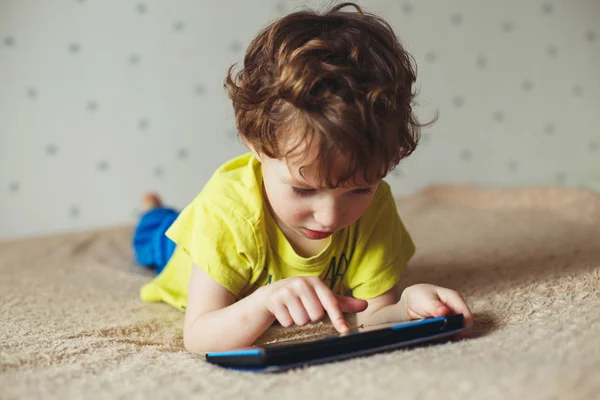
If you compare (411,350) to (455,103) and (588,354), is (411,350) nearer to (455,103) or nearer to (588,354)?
(588,354)

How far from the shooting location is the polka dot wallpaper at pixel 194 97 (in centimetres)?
192

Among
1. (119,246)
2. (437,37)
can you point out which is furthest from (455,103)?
(119,246)

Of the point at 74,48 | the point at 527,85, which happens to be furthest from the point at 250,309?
the point at 527,85

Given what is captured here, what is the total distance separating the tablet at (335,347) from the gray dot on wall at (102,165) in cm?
137

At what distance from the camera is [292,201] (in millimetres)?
797

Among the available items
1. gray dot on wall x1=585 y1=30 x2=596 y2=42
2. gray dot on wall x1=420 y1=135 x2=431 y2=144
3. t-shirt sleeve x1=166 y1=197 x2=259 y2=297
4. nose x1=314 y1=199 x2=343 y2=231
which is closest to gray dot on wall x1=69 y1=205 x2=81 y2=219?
gray dot on wall x1=420 y1=135 x2=431 y2=144

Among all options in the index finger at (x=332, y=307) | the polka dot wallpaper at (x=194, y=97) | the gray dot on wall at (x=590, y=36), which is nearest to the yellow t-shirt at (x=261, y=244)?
the index finger at (x=332, y=307)

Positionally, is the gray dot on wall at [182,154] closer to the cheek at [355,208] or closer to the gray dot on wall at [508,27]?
the gray dot on wall at [508,27]

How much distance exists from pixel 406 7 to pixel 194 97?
0.70 meters

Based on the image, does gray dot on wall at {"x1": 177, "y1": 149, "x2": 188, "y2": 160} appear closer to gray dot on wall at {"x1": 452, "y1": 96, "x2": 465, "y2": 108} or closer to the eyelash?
gray dot on wall at {"x1": 452, "y1": 96, "x2": 465, "y2": 108}

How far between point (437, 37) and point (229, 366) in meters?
1.62

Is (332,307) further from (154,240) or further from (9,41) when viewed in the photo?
(9,41)

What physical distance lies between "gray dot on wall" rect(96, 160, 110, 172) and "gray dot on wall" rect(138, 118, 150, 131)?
0.15 metres

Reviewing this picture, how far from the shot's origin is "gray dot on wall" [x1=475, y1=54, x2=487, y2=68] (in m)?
2.11
